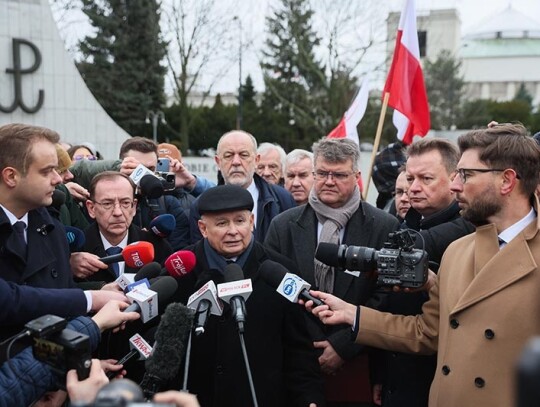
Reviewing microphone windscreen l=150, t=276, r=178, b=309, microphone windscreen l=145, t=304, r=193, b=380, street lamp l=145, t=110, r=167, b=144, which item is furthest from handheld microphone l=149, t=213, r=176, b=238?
street lamp l=145, t=110, r=167, b=144

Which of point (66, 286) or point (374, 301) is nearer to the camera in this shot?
point (66, 286)

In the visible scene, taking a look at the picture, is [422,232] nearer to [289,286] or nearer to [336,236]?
[336,236]

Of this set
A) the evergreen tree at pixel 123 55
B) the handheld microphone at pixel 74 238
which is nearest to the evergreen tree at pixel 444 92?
the evergreen tree at pixel 123 55

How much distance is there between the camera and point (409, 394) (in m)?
3.54

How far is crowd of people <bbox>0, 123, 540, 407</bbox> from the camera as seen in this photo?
266 centimetres

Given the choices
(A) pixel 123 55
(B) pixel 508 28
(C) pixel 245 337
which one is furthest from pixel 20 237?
(B) pixel 508 28

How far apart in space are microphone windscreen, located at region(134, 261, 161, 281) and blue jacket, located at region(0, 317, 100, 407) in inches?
27.2

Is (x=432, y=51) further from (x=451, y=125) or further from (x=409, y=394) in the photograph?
(x=409, y=394)

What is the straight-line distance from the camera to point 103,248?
416 cm

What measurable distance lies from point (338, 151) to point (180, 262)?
1461mm

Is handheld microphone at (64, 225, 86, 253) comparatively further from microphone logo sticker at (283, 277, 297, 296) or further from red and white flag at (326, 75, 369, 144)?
red and white flag at (326, 75, 369, 144)

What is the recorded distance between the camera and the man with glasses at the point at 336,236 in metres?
3.84

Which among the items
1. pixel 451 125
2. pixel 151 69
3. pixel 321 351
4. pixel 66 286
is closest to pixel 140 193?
pixel 66 286

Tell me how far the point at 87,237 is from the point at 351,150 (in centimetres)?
190
